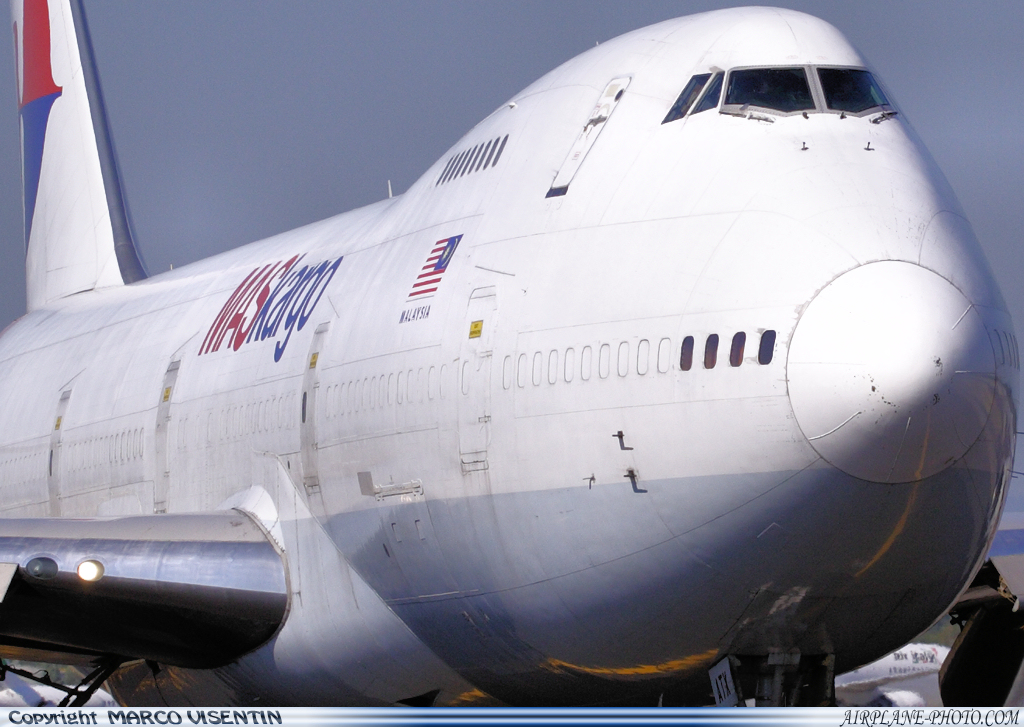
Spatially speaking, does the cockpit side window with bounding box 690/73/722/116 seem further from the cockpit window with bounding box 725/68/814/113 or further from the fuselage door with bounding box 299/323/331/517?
the fuselage door with bounding box 299/323/331/517

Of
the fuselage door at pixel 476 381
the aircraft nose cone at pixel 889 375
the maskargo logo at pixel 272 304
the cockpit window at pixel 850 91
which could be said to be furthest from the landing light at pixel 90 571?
the cockpit window at pixel 850 91

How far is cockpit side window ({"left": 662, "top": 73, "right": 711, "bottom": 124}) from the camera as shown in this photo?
8.66 meters

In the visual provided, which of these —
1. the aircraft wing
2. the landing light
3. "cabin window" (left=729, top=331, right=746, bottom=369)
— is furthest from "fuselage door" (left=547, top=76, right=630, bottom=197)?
the landing light

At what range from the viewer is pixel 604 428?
771 cm

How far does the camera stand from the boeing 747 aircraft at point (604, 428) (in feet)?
22.8

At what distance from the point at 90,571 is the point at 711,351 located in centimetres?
545

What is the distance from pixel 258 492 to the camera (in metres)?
11.6

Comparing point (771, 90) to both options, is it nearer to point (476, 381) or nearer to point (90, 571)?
point (476, 381)

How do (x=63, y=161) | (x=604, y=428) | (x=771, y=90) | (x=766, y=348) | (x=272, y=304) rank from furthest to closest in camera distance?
1. (x=63, y=161)
2. (x=272, y=304)
3. (x=771, y=90)
4. (x=604, y=428)
5. (x=766, y=348)

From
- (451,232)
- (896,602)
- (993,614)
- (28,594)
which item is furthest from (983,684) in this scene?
(28,594)

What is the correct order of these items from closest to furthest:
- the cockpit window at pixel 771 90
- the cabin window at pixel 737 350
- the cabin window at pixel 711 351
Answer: the cabin window at pixel 737 350 → the cabin window at pixel 711 351 → the cockpit window at pixel 771 90

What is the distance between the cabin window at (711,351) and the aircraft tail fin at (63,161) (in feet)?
48.3

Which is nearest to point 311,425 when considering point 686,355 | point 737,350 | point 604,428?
point 604,428

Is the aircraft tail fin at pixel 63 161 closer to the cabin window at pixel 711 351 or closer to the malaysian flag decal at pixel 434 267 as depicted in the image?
the malaysian flag decal at pixel 434 267
